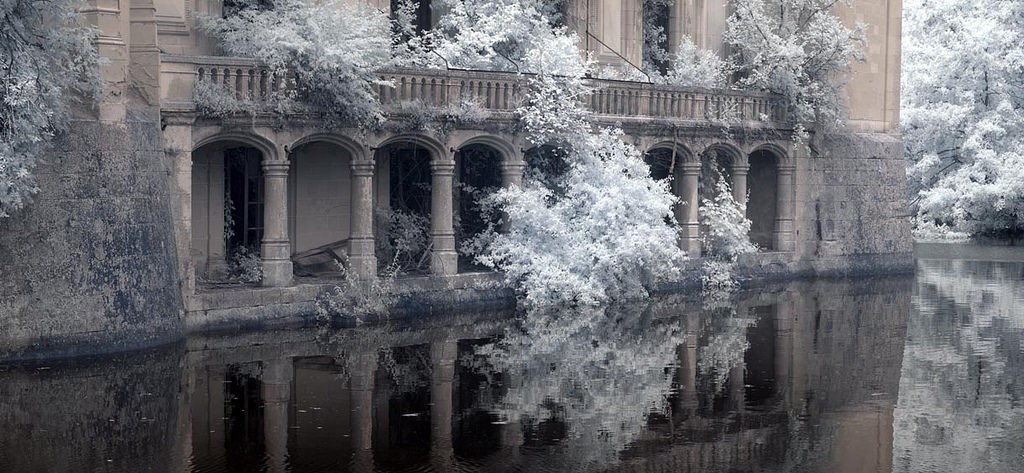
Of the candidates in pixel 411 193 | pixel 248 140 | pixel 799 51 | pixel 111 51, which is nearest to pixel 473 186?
pixel 411 193

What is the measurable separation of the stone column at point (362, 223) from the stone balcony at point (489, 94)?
1.08 m

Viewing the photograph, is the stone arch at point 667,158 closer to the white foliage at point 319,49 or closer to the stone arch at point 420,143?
the stone arch at point 420,143

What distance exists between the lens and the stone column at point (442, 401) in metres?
14.4

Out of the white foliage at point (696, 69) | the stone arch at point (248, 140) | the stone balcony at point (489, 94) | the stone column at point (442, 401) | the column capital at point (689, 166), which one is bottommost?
the stone column at point (442, 401)

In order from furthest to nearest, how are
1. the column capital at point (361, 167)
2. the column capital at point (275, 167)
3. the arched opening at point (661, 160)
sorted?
1. the arched opening at point (661, 160)
2. the column capital at point (361, 167)
3. the column capital at point (275, 167)

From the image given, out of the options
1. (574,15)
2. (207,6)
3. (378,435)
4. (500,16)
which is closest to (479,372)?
(378,435)

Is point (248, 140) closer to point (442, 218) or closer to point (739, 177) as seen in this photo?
point (442, 218)

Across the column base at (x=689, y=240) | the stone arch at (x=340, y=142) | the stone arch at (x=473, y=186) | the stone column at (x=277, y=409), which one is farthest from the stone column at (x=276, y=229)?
the column base at (x=689, y=240)

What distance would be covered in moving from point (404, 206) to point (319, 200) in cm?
204

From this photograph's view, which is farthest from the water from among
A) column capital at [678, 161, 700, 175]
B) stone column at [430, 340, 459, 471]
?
column capital at [678, 161, 700, 175]

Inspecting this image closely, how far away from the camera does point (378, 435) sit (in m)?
15.3

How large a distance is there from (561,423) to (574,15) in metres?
16.6

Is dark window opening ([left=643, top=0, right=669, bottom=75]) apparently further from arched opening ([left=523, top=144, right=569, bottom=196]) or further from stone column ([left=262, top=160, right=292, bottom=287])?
stone column ([left=262, top=160, right=292, bottom=287])

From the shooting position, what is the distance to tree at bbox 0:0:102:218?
17906 mm
